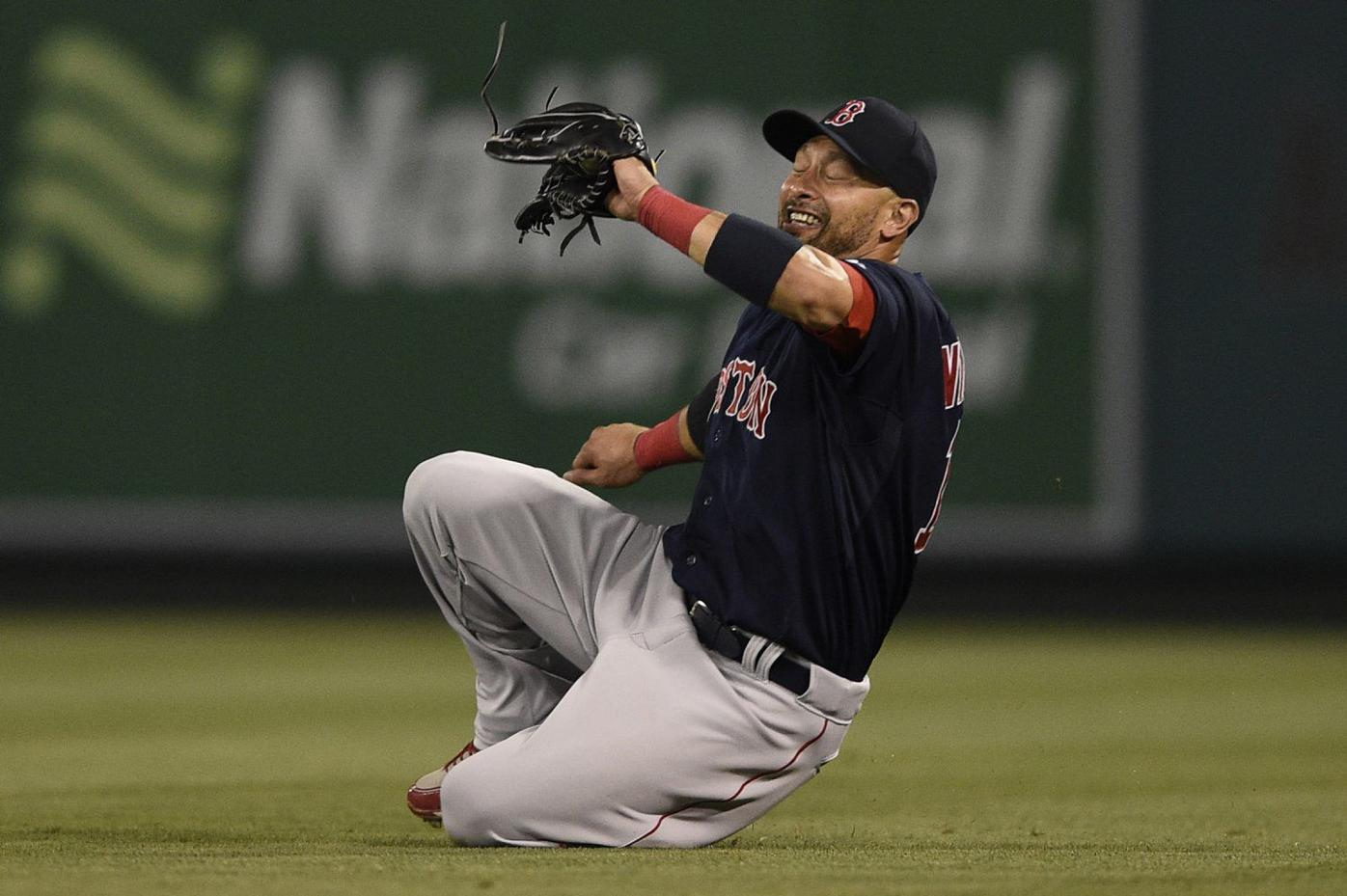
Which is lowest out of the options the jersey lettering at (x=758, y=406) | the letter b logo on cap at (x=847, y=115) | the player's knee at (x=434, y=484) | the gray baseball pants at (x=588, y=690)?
the gray baseball pants at (x=588, y=690)

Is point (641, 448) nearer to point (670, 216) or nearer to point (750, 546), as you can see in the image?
point (750, 546)

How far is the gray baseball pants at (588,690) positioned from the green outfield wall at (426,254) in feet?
19.9

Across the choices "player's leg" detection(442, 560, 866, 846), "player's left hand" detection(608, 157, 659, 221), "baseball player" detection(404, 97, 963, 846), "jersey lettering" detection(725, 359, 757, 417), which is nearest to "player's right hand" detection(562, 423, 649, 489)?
"baseball player" detection(404, 97, 963, 846)

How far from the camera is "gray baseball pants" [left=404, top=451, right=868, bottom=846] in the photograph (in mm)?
3906

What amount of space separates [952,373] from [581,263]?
21.6ft

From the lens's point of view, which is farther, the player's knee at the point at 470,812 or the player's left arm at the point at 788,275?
the player's knee at the point at 470,812

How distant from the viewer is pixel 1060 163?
413 inches

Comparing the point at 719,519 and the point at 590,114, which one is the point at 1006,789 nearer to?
the point at 719,519

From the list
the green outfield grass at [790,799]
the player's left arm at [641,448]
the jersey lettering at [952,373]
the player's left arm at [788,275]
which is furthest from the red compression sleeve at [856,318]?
the green outfield grass at [790,799]

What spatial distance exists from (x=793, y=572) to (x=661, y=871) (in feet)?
2.19

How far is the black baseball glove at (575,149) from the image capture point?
3953mm

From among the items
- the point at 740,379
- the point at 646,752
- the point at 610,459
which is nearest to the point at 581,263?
the point at 610,459

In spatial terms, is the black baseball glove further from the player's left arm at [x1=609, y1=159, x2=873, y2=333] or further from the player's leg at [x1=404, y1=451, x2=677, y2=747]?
the player's leg at [x1=404, y1=451, x2=677, y2=747]

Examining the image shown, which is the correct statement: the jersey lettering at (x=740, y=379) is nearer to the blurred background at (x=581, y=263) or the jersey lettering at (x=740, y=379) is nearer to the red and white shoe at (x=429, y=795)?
the red and white shoe at (x=429, y=795)
